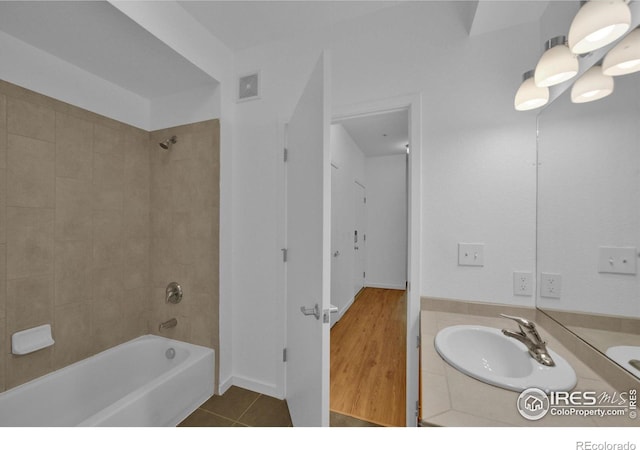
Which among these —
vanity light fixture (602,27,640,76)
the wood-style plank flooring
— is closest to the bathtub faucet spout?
the wood-style plank flooring

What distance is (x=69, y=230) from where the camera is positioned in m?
1.52

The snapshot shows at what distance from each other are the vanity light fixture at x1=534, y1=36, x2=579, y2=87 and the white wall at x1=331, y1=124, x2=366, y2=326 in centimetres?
187

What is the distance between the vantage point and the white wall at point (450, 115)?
1203mm

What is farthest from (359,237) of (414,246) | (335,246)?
(414,246)

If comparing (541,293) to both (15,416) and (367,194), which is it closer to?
(15,416)

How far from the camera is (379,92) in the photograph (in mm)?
1437

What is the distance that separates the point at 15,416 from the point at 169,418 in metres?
0.72

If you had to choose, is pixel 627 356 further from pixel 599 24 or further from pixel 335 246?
pixel 335 246

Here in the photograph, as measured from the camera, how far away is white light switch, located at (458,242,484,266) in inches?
49.3

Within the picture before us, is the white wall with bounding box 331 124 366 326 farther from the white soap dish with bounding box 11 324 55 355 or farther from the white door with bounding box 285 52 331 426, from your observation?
the white soap dish with bounding box 11 324 55 355

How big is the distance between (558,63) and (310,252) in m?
1.18

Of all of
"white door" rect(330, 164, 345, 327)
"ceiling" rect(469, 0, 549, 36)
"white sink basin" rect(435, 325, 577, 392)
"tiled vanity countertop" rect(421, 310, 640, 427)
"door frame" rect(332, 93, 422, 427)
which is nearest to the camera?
"tiled vanity countertop" rect(421, 310, 640, 427)

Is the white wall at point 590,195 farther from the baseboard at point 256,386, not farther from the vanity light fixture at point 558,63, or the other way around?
the baseboard at point 256,386

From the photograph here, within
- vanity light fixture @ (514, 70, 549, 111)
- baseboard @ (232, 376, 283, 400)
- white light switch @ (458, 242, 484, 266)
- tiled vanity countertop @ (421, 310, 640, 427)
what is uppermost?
vanity light fixture @ (514, 70, 549, 111)
